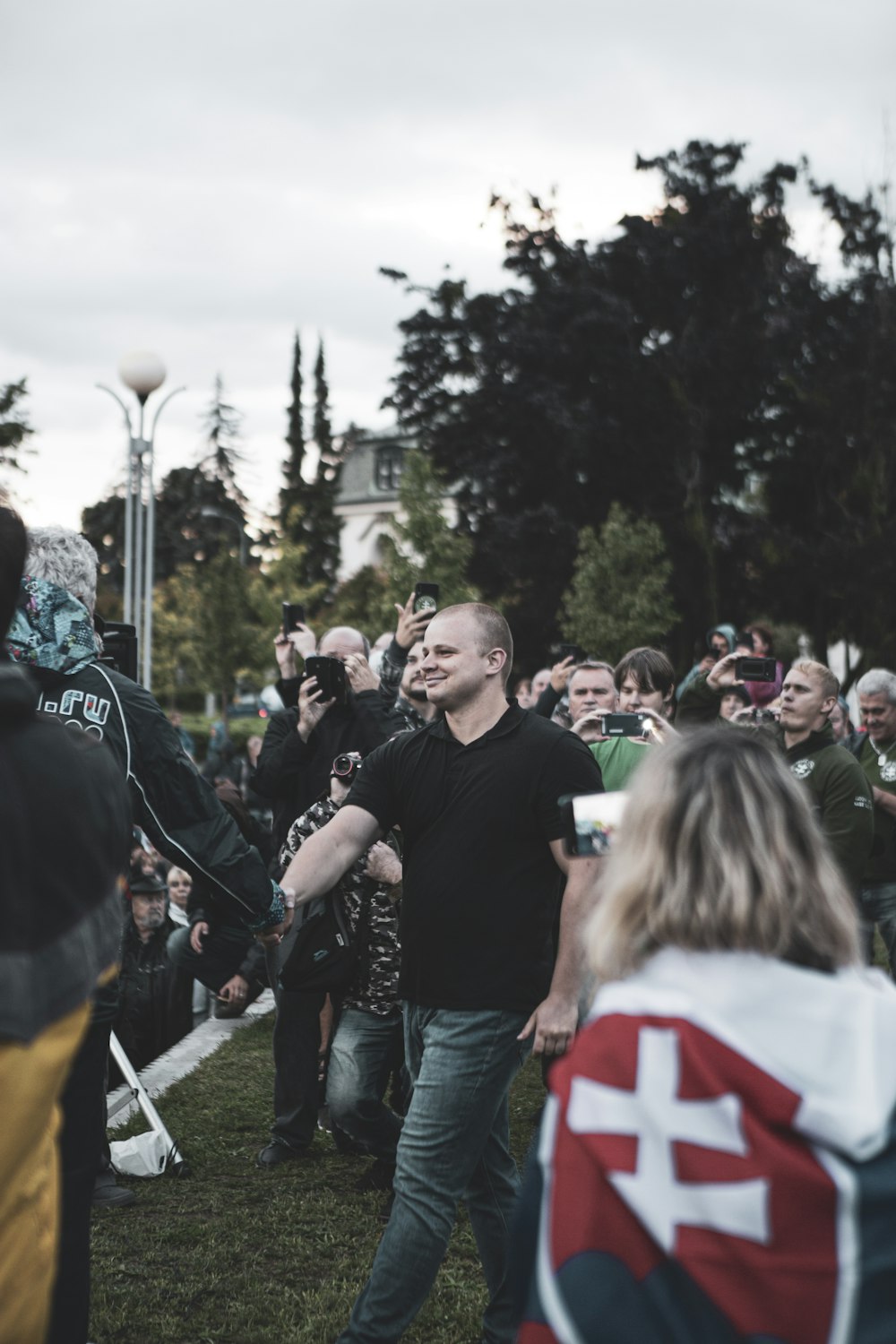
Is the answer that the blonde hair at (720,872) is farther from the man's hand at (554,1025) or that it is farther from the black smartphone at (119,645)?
the black smartphone at (119,645)

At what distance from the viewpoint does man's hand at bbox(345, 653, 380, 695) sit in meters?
7.13

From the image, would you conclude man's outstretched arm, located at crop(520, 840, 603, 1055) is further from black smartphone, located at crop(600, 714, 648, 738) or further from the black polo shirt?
black smartphone, located at crop(600, 714, 648, 738)

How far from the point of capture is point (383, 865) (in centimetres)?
583

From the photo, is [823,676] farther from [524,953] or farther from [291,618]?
[524,953]

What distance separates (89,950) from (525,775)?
2.25 m

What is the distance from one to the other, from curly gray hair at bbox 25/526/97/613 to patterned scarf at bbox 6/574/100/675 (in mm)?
98

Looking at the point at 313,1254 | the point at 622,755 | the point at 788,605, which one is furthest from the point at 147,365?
the point at 788,605

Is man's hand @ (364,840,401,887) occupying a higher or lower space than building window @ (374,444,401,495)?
lower

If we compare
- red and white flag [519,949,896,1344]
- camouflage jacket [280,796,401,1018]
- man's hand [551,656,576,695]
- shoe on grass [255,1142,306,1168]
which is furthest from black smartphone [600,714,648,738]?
man's hand [551,656,576,695]

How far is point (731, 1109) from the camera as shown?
189 centimetres

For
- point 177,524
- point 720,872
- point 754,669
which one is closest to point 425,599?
point 754,669

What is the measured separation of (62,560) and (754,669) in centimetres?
478

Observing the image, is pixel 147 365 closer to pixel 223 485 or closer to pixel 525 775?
pixel 525 775

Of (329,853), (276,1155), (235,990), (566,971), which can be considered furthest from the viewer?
(235,990)
